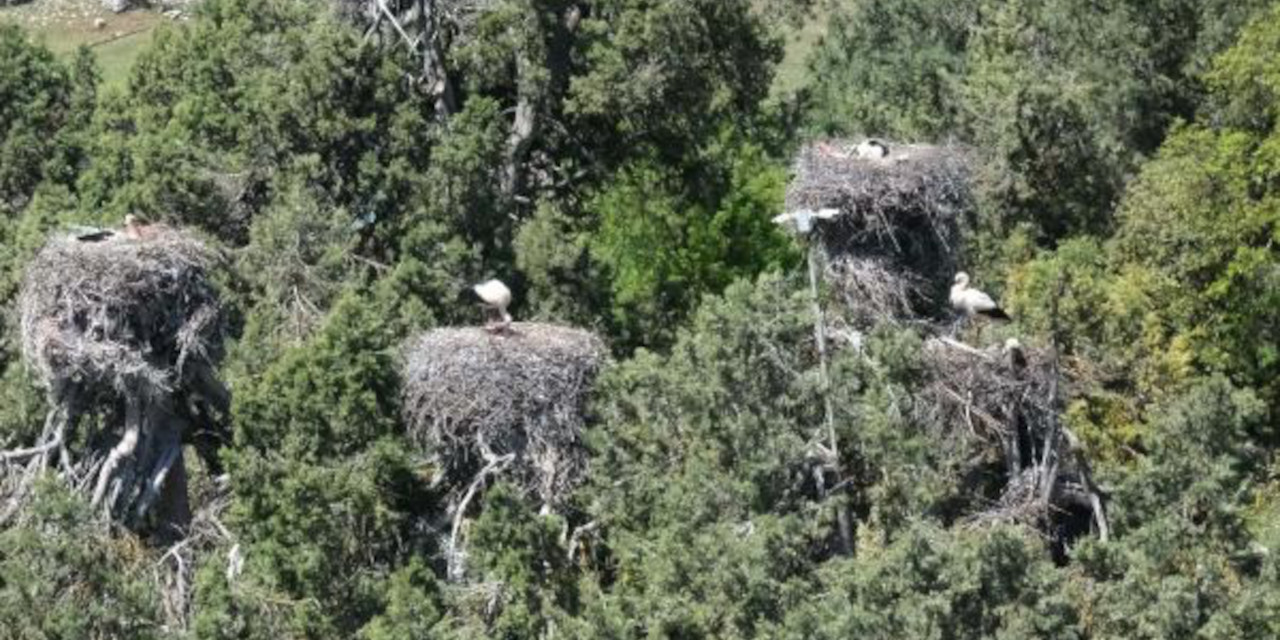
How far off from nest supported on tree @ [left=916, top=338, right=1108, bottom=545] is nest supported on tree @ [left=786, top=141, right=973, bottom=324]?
48.9 inches

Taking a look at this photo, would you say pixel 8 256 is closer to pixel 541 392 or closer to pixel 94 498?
pixel 94 498

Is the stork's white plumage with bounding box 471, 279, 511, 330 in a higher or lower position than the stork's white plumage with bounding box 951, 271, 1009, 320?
lower

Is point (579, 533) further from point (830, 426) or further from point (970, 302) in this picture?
point (970, 302)

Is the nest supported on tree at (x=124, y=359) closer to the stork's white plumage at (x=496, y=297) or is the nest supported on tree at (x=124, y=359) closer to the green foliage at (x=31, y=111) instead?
the stork's white plumage at (x=496, y=297)

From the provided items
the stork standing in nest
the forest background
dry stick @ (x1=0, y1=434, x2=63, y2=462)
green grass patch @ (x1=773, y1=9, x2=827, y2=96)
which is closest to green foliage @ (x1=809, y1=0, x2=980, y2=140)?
the forest background

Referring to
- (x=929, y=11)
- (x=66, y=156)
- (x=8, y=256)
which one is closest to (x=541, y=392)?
(x=8, y=256)

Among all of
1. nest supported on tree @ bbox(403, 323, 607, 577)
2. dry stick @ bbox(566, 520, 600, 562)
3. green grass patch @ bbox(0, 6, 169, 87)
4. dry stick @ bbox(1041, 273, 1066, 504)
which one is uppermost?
dry stick @ bbox(1041, 273, 1066, 504)

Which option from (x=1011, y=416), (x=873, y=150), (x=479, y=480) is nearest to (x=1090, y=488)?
(x=1011, y=416)

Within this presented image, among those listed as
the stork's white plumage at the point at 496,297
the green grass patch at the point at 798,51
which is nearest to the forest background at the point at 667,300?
the stork's white plumage at the point at 496,297

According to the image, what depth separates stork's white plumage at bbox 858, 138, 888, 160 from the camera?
2502 cm

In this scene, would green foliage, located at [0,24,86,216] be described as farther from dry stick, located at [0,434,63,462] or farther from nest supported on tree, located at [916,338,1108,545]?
nest supported on tree, located at [916,338,1108,545]

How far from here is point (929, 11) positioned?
47.7 meters

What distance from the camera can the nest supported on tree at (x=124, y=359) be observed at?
23.7 m

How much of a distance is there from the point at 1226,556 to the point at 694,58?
1264 cm
